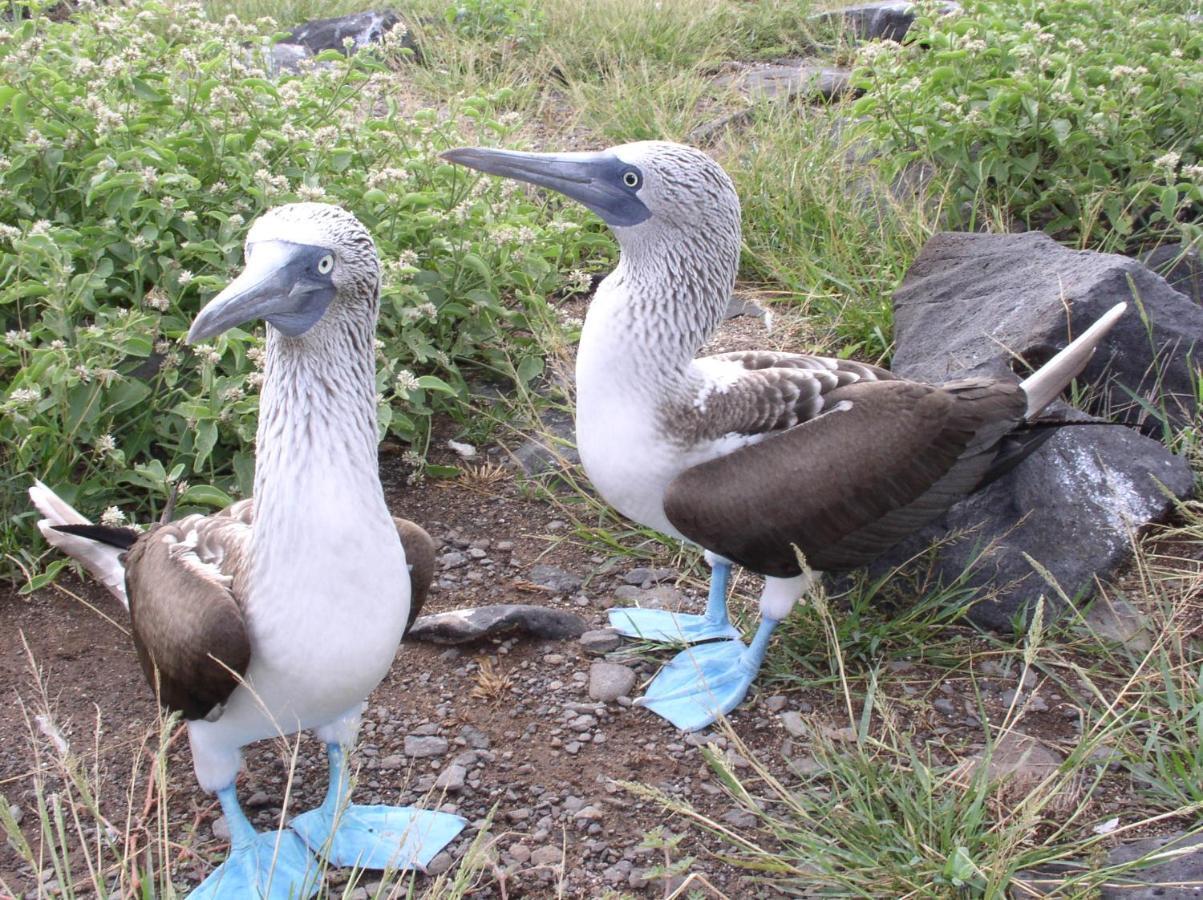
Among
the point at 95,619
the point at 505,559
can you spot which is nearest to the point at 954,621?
the point at 505,559

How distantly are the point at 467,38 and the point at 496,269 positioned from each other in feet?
14.5

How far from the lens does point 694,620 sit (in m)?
3.94

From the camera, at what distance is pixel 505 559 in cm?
423

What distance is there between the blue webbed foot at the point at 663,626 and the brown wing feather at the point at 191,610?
1.36 metres

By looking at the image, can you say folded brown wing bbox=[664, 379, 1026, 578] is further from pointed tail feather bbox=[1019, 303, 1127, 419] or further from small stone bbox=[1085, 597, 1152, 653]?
small stone bbox=[1085, 597, 1152, 653]

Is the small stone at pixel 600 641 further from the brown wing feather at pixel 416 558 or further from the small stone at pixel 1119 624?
the small stone at pixel 1119 624

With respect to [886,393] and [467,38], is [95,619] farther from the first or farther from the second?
[467,38]

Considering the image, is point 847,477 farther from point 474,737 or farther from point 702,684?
point 474,737

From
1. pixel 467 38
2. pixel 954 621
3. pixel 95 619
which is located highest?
pixel 467 38

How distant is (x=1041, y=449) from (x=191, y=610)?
8.99 ft

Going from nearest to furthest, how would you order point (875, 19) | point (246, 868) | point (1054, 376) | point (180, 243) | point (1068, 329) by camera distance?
point (246, 868) → point (1054, 376) → point (1068, 329) → point (180, 243) → point (875, 19)

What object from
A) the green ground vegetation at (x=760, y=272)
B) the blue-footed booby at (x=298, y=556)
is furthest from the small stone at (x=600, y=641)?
the blue-footed booby at (x=298, y=556)

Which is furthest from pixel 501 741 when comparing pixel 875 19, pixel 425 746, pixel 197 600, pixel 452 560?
pixel 875 19

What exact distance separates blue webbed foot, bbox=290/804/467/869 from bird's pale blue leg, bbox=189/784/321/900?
0.24ft
